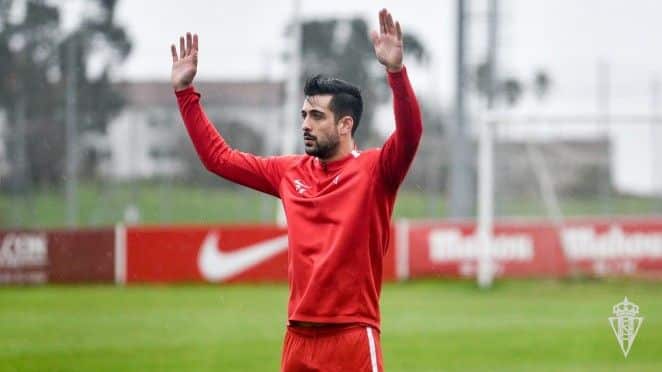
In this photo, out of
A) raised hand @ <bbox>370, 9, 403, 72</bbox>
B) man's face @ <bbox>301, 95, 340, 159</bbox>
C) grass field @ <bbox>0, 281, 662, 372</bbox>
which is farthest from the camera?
grass field @ <bbox>0, 281, 662, 372</bbox>

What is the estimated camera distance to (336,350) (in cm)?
540

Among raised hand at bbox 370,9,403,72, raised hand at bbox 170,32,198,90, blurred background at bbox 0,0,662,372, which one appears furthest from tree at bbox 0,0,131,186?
raised hand at bbox 370,9,403,72

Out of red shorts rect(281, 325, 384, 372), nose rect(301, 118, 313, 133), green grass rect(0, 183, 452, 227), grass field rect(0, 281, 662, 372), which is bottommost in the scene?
grass field rect(0, 281, 662, 372)

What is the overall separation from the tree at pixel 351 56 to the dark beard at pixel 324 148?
57.1 feet

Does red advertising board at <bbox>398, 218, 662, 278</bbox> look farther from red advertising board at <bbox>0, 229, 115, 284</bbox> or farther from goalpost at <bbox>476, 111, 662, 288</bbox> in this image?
red advertising board at <bbox>0, 229, 115, 284</bbox>

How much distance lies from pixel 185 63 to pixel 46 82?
57.2ft

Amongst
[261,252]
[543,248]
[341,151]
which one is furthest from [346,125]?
[543,248]

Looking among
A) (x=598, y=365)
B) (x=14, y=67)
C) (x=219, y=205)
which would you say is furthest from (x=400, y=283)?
(x=598, y=365)

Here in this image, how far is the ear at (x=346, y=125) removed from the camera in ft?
18.3

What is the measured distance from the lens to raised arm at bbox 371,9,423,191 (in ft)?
17.0

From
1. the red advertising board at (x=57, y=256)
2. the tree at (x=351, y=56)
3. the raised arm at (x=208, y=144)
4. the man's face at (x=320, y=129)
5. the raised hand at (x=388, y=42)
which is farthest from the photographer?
the tree at (x=351, y=56)

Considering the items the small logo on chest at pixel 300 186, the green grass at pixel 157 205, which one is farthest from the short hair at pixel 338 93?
the green grass at pixel 157 205

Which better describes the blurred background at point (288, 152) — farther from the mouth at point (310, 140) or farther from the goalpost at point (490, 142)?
the mouth at point (310, 140)

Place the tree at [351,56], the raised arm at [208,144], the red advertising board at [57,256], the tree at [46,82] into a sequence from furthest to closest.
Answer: the tree at [351,56], the tree at [46,82], the red advertising board at [57,256], the raised arm at [208,144]
